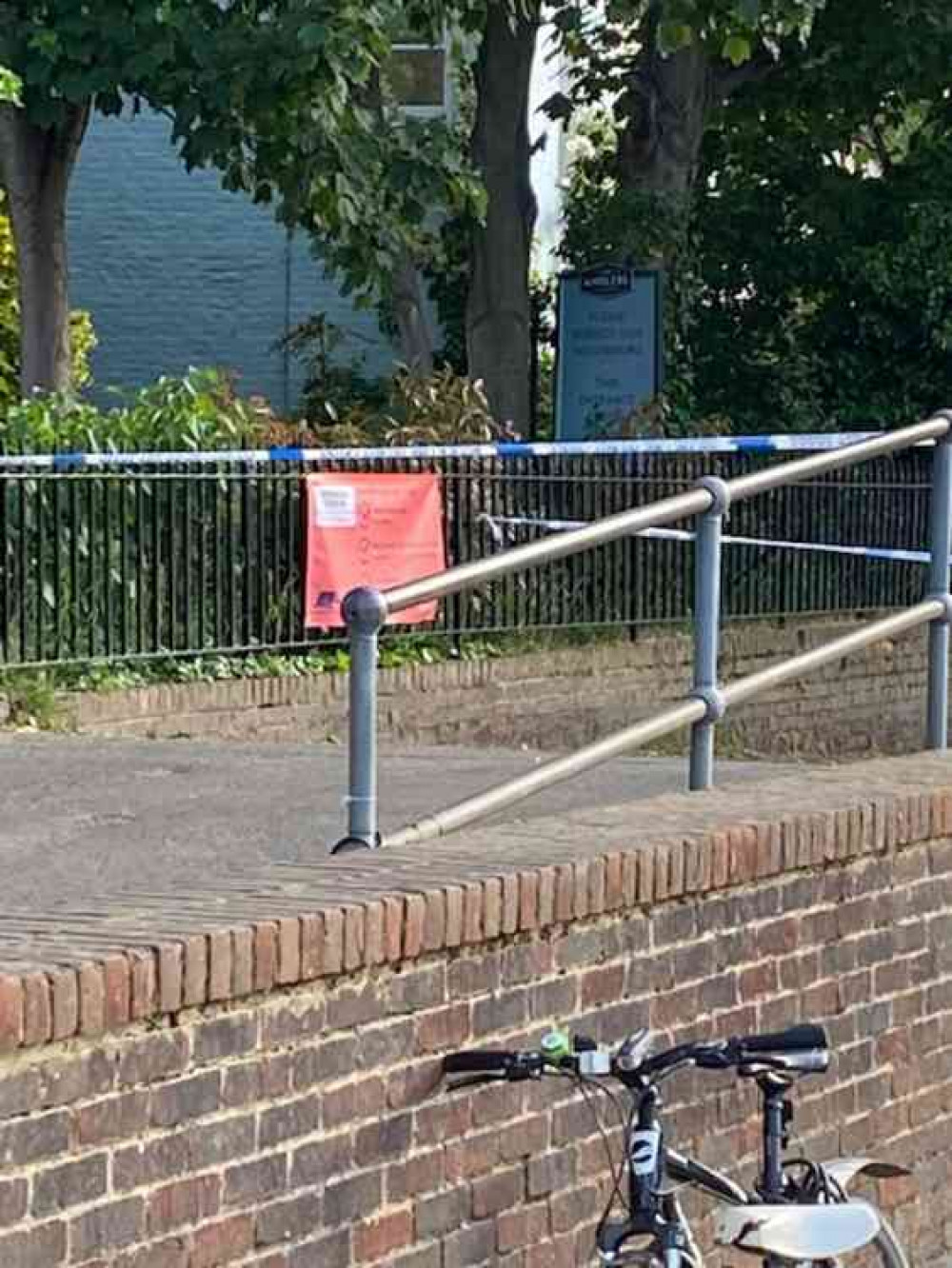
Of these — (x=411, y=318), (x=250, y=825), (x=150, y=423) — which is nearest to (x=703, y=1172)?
(x=250, y=825)

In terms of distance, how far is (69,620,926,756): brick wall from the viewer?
13.8 meters

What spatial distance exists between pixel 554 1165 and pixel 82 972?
1544mm

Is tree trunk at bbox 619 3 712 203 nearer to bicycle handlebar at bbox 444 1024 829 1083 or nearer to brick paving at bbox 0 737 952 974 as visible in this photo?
brick paving at bbox 0 737 952 974

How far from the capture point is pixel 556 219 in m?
28.1

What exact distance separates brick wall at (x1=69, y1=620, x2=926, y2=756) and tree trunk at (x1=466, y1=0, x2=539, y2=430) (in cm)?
376

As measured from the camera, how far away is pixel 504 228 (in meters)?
22.0

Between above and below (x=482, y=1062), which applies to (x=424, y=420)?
above

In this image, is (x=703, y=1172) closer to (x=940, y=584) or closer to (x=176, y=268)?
(x=940, y=584)

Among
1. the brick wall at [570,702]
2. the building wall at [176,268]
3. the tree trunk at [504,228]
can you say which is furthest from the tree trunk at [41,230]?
the building wall at [176,268]

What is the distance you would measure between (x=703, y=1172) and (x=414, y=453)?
10.9 metres

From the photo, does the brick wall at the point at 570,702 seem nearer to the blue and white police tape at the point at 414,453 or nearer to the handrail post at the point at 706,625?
the blue and white police tape at the point at 414,453

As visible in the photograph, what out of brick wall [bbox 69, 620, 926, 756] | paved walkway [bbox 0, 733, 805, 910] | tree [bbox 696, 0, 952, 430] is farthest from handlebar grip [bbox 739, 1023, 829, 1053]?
tree [bbox 696, 0, 952, 430]

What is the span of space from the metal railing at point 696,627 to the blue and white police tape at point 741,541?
6.21m

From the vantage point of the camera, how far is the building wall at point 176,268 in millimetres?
27328
